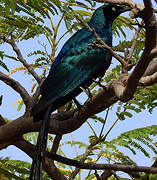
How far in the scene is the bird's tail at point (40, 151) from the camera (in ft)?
12.6

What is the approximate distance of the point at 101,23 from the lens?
5.34 meters

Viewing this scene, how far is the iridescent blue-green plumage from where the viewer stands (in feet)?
14.6

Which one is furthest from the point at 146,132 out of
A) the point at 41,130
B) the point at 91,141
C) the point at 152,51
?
the point at 152,51

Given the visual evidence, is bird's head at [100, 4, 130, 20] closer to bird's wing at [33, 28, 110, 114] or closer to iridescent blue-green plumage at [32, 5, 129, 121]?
iridescent blue-green plumage at [32, 5, 129, 121]

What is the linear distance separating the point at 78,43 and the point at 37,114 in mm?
1260

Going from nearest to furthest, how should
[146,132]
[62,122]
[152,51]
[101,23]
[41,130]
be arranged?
[152,51] < [41,130] < [62,122] < [146,132] < [101,23]

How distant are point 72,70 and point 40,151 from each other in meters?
1.19

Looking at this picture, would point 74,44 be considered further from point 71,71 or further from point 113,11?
point 113,11

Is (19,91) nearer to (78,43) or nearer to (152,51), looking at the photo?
(78,43)

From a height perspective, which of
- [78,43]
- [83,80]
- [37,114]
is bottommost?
[37,114]

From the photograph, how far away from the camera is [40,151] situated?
3.97 m

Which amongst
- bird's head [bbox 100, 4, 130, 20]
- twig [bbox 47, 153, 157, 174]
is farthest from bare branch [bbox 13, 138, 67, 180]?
bird's head [bbox 100, 4, 130, 20]

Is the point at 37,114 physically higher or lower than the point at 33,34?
lower

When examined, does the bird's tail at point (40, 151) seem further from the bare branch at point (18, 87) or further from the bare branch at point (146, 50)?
the bare branch at point (146, 50)
